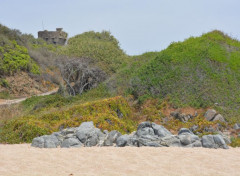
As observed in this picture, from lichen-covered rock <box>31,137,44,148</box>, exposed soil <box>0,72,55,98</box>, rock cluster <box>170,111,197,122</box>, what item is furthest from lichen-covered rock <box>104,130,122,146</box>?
exposed soil <box>0,72,55,98</box>

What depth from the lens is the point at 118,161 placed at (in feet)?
24.2

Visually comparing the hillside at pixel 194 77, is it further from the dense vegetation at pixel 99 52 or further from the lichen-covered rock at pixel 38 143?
the lichen-covered rock at pixel 38 143

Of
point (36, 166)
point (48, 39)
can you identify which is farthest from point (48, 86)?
point (36, 166)

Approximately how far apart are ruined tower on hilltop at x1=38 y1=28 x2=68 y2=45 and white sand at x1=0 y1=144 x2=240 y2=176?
161ft

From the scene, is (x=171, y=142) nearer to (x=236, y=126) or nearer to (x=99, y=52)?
(x=236, y=126)

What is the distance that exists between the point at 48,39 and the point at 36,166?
2071 inches

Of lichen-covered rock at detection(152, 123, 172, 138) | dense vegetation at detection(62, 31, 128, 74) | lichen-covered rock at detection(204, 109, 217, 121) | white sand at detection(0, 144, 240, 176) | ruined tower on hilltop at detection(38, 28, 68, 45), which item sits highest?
ruined tower on hilltop at detection(38, 28, 68, 45)

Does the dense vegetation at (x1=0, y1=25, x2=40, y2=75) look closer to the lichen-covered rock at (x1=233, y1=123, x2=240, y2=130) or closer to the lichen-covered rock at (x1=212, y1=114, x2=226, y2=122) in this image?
the lichen-covered rock at (x1=212, y1=114, x2=226, y2=122)

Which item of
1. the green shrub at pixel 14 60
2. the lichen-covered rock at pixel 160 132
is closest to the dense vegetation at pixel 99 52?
the green shrub at pixel 14 60

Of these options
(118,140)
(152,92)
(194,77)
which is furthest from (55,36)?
(118,140)

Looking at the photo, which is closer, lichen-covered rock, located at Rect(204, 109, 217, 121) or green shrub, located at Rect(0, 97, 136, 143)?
green shrub, located at Rect(0, 97, 136, 143)

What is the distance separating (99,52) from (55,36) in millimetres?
34429

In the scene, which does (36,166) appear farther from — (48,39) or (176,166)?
(48,39)

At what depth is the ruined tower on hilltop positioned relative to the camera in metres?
56.5
